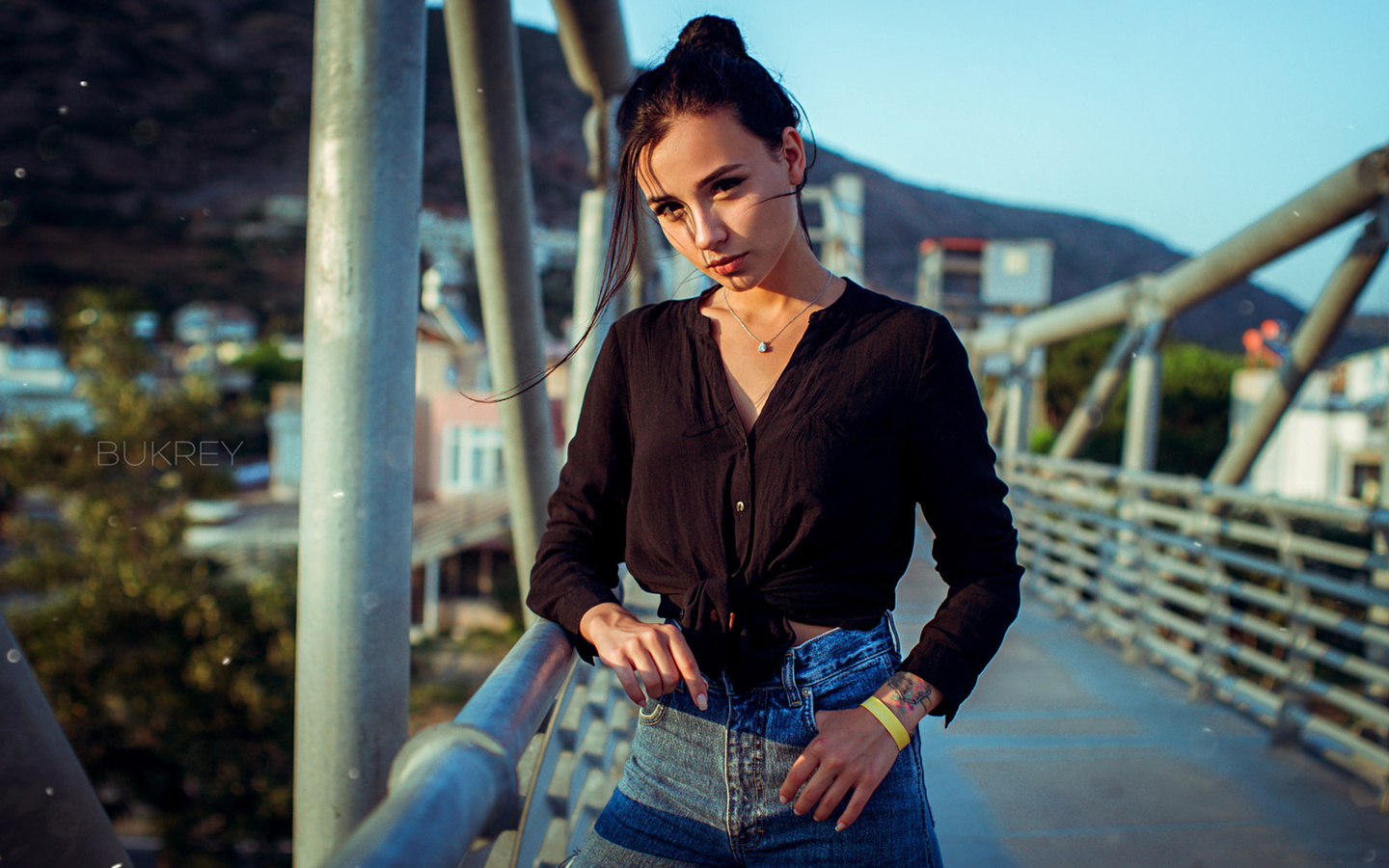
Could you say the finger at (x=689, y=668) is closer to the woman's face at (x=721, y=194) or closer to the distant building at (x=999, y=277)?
the woman's face at (x=721, y=194)

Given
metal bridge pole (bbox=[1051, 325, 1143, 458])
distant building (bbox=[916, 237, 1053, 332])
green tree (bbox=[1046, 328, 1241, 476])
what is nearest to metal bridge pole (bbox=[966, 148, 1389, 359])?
metal bridge pole (bbox=[1051, 325, 1143, 458])

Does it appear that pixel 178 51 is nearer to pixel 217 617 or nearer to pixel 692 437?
pixel 217 617

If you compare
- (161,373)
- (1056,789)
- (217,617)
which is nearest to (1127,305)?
Answer: (1056,789)

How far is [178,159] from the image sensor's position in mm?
72062

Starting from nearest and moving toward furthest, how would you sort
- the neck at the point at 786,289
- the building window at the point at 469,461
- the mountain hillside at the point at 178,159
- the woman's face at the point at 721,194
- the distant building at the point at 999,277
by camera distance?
the woman's face at the point at 721,194, the neck at the point at 786,289, the building window at the point at 469,461, the distant building at the point at 999,277, the mountain hillside at the point at 178,159

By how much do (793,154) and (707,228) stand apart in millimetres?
→ 172

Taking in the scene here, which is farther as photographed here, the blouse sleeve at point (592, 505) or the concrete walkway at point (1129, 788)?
the concrete walkway at point (1129, 788)

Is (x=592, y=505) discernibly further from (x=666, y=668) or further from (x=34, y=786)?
(x=34, y=786)

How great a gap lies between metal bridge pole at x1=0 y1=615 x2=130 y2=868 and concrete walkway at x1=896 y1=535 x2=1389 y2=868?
7.51ft

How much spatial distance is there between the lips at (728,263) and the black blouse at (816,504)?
0.35 feet

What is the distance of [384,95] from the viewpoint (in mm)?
1504

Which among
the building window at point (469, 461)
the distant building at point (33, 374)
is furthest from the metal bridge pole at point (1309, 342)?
the building window at point (469, 461)

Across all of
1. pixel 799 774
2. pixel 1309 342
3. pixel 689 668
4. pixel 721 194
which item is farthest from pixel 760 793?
pixel 1309 342

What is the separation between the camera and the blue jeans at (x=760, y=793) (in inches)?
39.0
